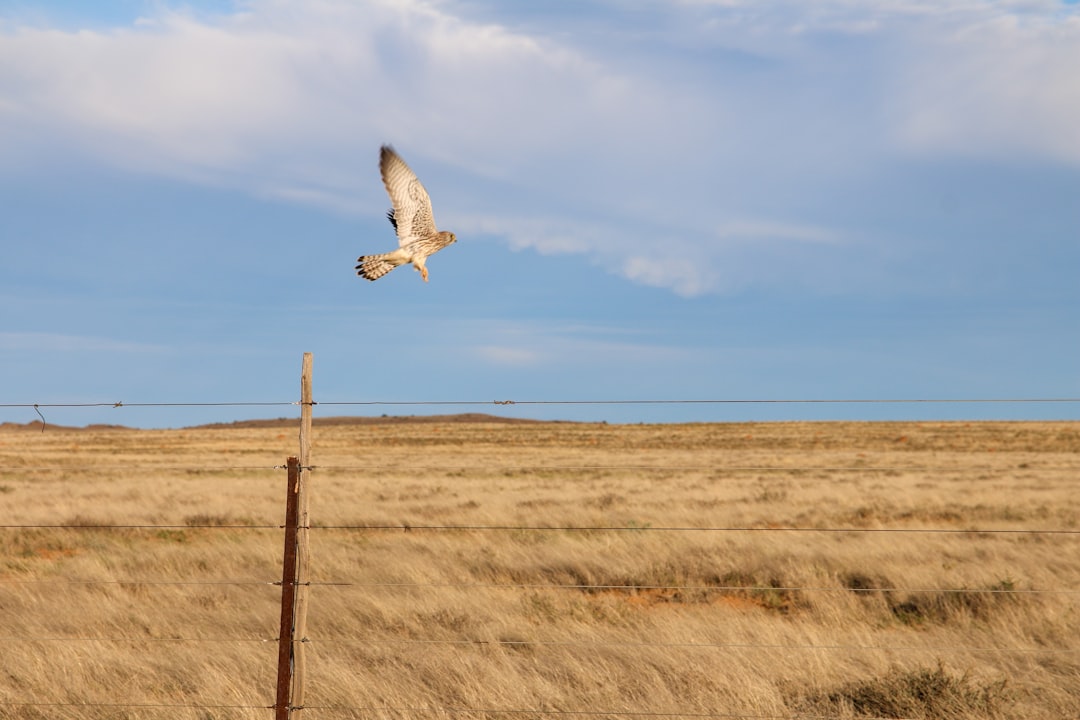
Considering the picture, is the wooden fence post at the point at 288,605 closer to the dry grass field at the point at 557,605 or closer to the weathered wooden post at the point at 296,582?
the weathered wooden post at the point at 296,582

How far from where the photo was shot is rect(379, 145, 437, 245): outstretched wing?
7188 millimetres

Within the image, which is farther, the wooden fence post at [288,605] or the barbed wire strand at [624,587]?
the barbed wire strand at [624,587]

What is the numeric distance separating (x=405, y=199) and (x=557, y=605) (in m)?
5.20

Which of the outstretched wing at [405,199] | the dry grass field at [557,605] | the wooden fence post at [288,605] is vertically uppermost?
the outstretched wing at [405,199]

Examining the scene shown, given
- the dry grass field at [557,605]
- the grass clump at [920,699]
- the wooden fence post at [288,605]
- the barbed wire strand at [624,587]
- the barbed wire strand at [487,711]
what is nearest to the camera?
the wooden fence post at [288,605]

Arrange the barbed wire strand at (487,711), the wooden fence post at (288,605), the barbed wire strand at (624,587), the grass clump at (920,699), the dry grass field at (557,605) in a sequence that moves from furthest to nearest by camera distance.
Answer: the barbed wire strand at (624,587) → the dry grass field at (557,605) → the grass clump at (920,699) → the barbed wire strand at (487,711) → the wooden fence post at (288,605)

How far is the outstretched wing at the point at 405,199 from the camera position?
7.19 m

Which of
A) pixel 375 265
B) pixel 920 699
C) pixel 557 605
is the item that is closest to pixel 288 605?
pixel 375 265

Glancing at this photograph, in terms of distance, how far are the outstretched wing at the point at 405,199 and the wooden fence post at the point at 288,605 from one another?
6.82 feet

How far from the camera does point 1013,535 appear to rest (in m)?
16.0

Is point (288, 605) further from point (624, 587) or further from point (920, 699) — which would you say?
point (920, 699)

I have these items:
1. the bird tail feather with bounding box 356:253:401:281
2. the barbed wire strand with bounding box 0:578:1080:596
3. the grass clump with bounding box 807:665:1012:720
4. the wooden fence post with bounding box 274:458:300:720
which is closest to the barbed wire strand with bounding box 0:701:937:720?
the grass clump with bounding box 807:665:1012:720

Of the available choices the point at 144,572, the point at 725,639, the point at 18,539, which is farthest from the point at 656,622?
the point at 18,539

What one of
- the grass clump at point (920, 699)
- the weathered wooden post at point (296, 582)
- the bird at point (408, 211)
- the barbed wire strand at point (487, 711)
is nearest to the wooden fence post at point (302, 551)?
the weathered wooden post at point (296, 582)
